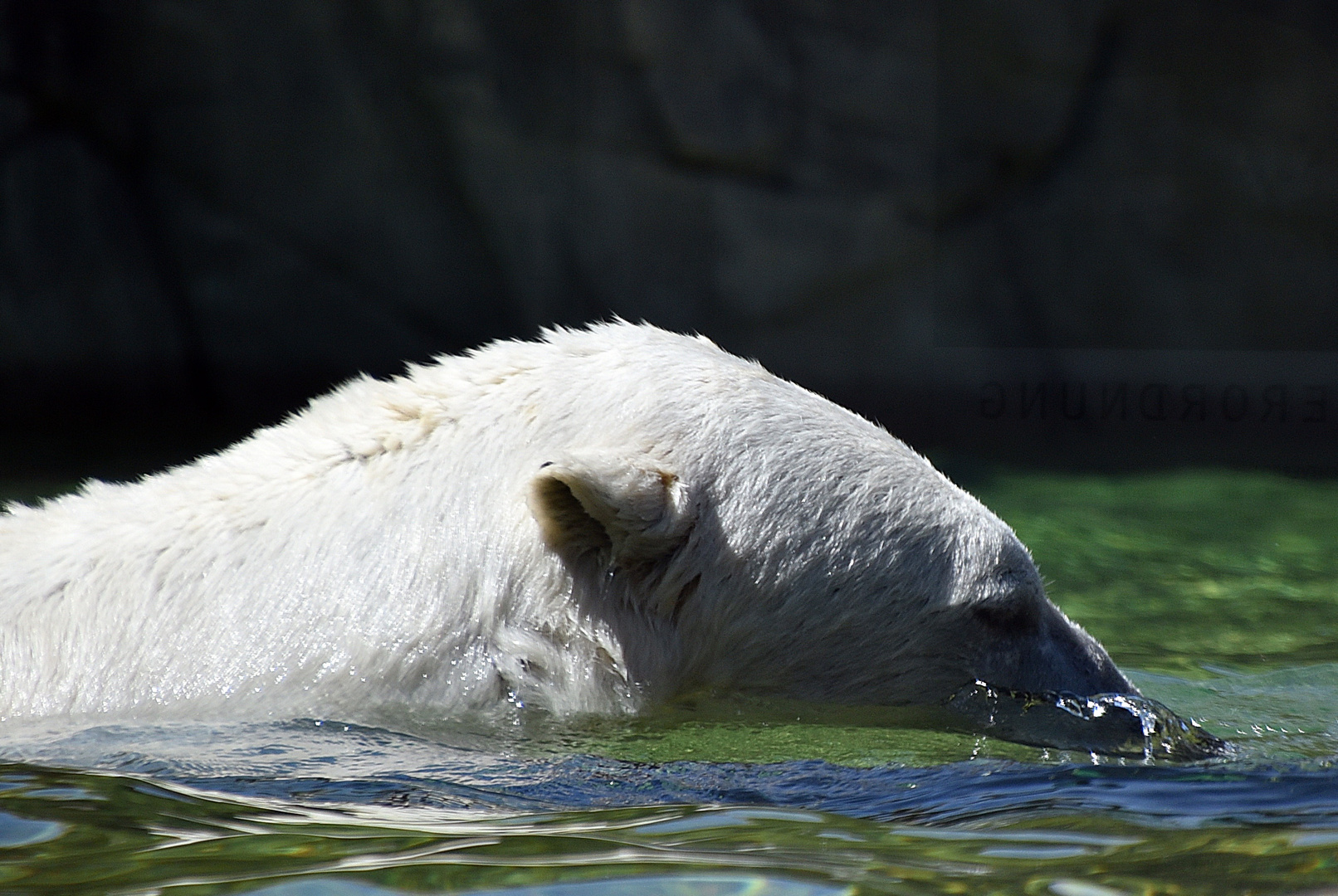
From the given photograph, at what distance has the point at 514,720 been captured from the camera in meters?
2.42

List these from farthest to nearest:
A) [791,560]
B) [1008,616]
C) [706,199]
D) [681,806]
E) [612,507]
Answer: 1. [706,199]
2. [1008,616]
3. [791,560]
4. [612,507]
5. [681,806]

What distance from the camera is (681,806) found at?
2.17m

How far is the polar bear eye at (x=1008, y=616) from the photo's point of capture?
2.82m

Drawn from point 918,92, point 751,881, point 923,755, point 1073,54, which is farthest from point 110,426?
point 751,881

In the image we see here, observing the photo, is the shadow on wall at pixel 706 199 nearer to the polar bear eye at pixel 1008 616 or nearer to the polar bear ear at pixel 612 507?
the polar bear eye at pixel 1008 616

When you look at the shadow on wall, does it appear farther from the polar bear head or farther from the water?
the polar bear head

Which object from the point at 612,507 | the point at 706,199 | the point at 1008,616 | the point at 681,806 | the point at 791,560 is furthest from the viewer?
the point at 706,199

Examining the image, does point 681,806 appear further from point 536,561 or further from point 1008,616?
point 1008,616

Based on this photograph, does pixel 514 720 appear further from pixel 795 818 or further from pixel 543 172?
pixel 543 172

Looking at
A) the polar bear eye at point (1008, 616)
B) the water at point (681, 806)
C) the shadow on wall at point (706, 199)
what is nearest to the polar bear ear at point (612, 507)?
the water at point (681, 806)

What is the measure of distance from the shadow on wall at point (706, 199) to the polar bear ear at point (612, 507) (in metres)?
5.68

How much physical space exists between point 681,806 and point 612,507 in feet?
1.66

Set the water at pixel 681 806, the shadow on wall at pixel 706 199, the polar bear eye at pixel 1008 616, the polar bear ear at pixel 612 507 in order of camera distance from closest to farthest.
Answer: the water at pixel 681 806
the polar bear ear at pixel 612 507
the polar bear eye at pixel 1008 616
the shadow on wall at pixel 706 199

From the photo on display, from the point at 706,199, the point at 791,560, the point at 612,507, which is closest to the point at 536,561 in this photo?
the point at 612,507
